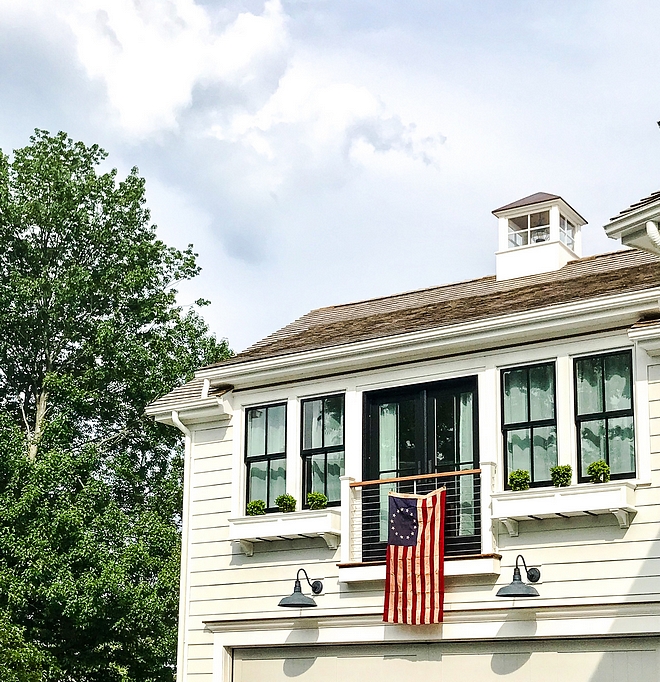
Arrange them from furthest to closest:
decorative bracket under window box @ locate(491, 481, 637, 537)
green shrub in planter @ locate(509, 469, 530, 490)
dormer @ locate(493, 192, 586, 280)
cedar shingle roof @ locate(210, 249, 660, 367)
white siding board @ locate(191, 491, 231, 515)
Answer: dormer @ locate(493, 192, 586, 280)
white siding board @ locate(191, 491, 231, 515)
cedar shingle roof @ locate(210, 249, 660, 367)
green shrub in planter @ locate(509, 469, 530, 490)
decorative bracket under window box @ locate(491, 481, 637, 537)

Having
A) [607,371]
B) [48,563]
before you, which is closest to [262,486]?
[607,371]

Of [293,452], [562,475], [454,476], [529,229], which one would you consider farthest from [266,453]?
[529,229]

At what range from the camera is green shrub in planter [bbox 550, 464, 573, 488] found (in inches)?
551

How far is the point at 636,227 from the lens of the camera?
11977 millimetres

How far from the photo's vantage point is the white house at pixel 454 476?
13.7 m

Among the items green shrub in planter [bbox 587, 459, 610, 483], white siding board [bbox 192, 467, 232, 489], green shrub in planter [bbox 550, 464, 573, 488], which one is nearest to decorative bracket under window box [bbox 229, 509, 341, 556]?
white siding board [bbox 192, 467, 232, 489]

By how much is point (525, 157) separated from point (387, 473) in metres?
6.05

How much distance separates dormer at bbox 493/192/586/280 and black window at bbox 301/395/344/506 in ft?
13.5

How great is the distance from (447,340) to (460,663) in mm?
3915

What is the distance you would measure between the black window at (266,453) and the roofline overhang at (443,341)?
45 cm

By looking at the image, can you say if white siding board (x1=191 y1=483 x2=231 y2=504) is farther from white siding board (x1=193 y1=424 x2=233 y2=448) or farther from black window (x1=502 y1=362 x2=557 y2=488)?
black window (x1=502 y1=362 x2=557 y2=488)

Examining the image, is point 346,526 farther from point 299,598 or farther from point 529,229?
point 529,229

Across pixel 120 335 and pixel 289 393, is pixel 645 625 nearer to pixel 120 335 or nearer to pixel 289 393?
pixel 289 393

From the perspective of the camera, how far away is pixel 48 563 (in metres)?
21.6
